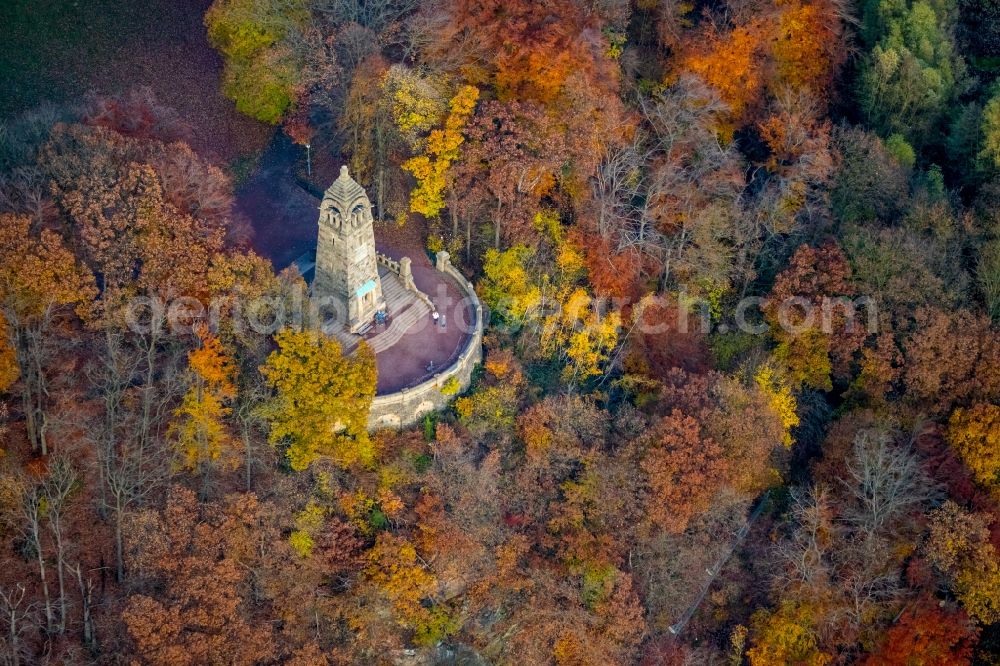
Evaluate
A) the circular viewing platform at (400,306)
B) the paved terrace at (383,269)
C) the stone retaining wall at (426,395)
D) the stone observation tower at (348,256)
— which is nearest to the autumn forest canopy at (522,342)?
the paved terrace at (383,269)

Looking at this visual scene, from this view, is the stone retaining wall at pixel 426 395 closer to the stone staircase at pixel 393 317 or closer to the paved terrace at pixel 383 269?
the paved terrace at pixel 383 269

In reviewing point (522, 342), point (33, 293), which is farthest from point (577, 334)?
point (33, 293)

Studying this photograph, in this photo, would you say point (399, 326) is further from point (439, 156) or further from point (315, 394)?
point (439, 156)

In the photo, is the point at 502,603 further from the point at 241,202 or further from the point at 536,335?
the point at 241,202

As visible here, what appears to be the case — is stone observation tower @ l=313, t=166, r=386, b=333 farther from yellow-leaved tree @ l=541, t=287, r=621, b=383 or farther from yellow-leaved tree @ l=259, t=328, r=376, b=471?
yellow-leaved tree @ l=541, t=287, r=621, b=383

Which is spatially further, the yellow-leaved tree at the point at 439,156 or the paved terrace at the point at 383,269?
the yellow-leaved tree at the point at 439,156

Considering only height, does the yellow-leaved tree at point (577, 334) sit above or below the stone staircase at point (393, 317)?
below

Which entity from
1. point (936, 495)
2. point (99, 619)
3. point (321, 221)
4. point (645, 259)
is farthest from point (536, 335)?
point (99, 619)
